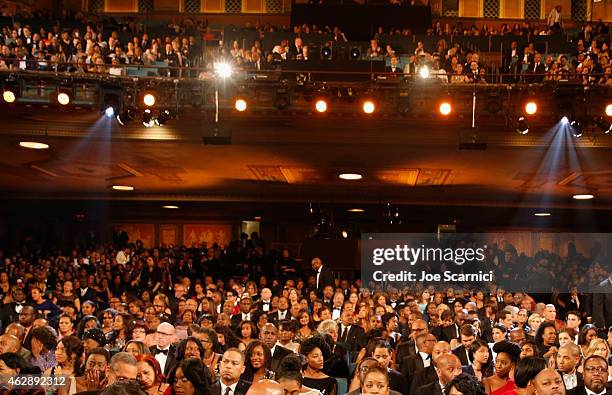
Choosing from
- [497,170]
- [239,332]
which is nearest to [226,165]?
[497,170]

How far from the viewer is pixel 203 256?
2025 cm

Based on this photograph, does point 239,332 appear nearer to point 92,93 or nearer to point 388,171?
point 92,93

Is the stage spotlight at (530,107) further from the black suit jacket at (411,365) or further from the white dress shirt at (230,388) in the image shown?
the white dress shirt at (230,388)

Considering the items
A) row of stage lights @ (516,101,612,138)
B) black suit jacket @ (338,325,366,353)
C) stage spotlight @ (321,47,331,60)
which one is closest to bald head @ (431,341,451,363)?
black suit jacket @ (338,325,366,353)

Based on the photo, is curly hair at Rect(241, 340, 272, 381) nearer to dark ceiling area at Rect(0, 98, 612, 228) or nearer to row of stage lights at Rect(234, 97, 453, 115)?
row of stage lights at Rect(234, 97, 453, 115)

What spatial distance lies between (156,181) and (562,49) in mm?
9657

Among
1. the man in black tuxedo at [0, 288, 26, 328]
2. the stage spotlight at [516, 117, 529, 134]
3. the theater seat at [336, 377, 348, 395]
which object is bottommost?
the theater seat at [336, 377, 348, 395]

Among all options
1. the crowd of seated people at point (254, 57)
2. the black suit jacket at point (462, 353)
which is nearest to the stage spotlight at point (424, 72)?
the crowd of seated people at point (254, 57)

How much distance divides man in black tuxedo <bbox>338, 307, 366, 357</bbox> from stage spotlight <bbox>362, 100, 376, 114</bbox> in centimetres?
392

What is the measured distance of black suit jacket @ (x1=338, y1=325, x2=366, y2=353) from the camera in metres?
9.54

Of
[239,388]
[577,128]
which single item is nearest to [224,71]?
[577,128]

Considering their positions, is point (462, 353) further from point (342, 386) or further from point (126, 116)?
point (126, 116)

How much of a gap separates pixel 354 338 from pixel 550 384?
4.61 metres

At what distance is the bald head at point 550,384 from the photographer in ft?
17.1
